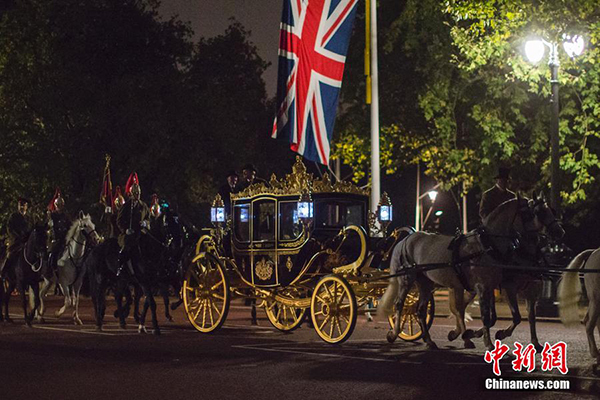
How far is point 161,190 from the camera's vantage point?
132 ft

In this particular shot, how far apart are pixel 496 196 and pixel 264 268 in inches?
176

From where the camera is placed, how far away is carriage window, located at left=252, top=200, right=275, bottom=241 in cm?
1802

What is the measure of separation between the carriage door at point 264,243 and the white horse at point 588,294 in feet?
19.9

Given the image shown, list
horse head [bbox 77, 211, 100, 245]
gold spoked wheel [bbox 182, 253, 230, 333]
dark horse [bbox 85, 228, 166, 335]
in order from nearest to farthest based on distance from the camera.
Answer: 1. gold spoked wheel [bbox 182, 253, 230, 333]
2. dark horse [bbox 85, 228, 166, 335]
3. horse head [bbox 77, 211, 100, 245]

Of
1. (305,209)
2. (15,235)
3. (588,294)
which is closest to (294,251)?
(305,209)

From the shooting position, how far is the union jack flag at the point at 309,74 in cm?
1967

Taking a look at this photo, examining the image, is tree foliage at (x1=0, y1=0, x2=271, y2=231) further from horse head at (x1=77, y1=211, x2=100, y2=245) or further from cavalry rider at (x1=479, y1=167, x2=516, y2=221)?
cavalry rider at (x1=479, y1=167, x2=516, y2=221)

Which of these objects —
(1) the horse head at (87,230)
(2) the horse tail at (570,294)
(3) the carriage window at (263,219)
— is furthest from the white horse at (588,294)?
(1) the horse head at (87,230)

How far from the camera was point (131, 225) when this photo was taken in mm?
18531

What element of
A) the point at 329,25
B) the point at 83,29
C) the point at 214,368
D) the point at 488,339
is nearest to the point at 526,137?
the point at 329,25

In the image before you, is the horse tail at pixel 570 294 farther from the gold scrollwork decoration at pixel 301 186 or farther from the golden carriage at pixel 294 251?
the gold scrollwork decoration at pixel 301 186

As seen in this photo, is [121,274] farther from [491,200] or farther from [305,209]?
[491,200]

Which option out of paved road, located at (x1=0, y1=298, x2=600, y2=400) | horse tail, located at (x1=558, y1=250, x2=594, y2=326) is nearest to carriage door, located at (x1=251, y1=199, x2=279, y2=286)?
paved road, located at (x1=0, y1=298, x2=600, y2=400)

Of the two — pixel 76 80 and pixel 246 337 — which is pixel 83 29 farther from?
pixel 246 337
